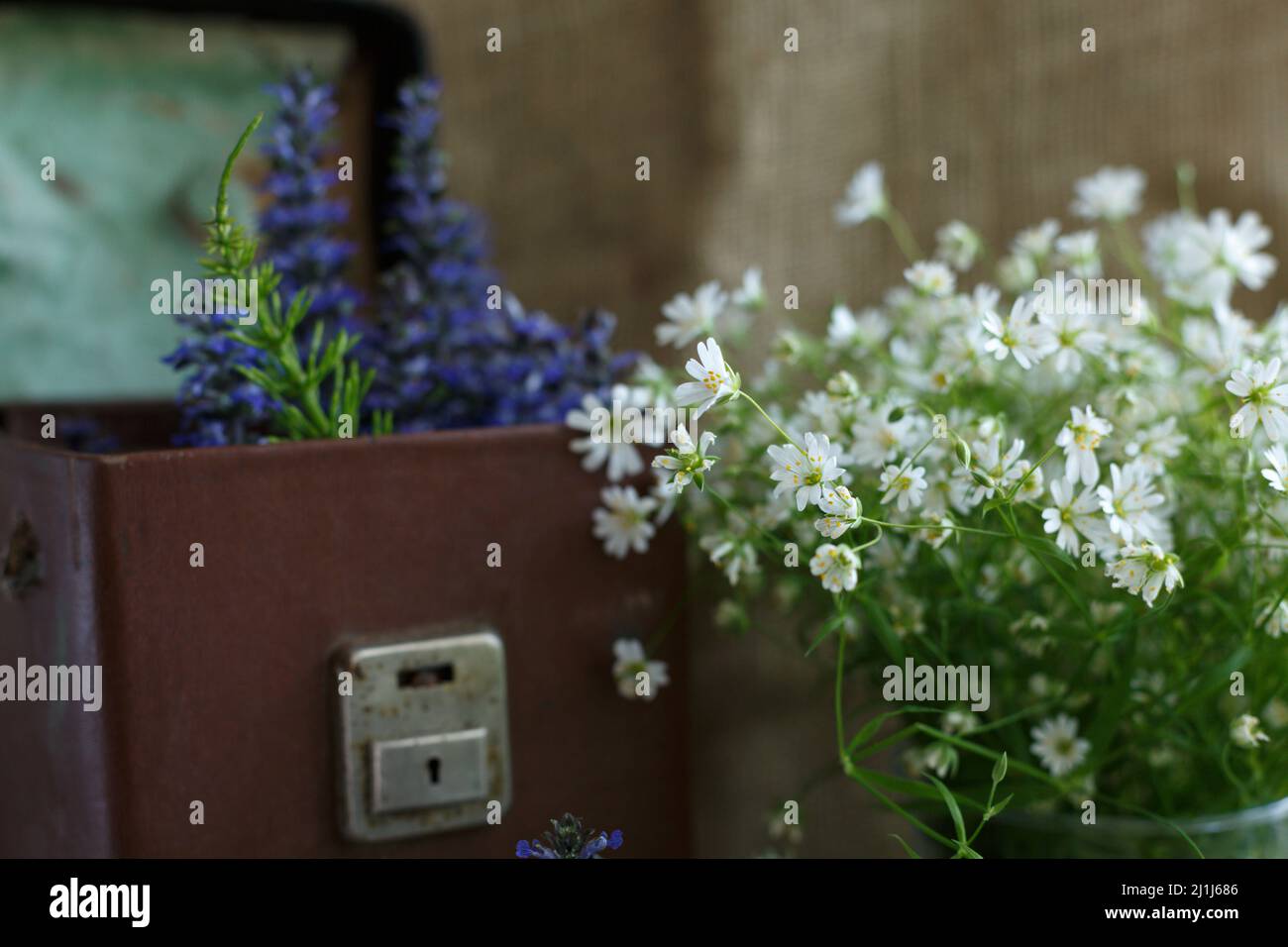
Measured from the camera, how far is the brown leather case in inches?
19.3

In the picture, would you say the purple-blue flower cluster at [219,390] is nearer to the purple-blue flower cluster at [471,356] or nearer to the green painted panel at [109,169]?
the purple-blue flower cluster at [471,356]

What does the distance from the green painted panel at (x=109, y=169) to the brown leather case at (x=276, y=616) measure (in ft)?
0.89

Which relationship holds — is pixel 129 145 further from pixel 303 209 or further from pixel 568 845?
pixel 568 845

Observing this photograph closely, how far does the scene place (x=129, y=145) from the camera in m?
0.81

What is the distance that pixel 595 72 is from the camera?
891 mm

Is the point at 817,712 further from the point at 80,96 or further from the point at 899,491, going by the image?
the point at 80,96

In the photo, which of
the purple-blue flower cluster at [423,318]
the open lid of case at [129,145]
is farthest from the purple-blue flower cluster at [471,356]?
the open lid of case at [129,145]

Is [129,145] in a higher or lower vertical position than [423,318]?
higher

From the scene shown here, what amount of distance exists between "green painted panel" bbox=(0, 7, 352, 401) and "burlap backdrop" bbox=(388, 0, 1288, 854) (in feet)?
0.49

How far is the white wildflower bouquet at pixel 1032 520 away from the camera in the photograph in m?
0.45

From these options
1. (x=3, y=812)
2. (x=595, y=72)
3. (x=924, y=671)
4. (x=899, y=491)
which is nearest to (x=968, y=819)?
(x=924, y=671)

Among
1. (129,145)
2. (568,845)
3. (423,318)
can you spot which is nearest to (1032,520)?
(568,845)

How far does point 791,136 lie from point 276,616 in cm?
55

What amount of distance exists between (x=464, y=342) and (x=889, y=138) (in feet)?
1.32
